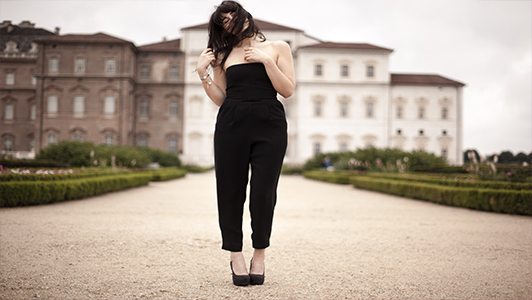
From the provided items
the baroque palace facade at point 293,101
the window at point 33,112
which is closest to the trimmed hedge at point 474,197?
the baroque palace facade at point 293,101

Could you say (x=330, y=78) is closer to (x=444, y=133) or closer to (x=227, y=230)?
(x=444, y=133)

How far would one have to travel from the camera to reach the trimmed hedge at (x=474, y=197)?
711 centimetres

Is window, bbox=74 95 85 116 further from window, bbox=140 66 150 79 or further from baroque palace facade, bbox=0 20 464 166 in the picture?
window, bbox=140 66 150 79

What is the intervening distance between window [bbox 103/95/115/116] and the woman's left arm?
36.6m

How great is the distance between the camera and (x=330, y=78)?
39.7 metres

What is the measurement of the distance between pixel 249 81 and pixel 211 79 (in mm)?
284

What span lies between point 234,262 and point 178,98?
38428 mm

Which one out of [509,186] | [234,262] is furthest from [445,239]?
[509,186]

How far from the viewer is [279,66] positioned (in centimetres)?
264

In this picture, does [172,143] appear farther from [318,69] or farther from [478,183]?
[478,183]

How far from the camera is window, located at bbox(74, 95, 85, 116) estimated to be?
36938 mm

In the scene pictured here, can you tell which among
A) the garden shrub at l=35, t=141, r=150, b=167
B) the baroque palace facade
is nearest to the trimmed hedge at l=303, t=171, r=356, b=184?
the garden shrub at l=35, t=141, r=150, b=167

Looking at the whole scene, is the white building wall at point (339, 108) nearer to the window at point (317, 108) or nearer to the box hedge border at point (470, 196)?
the window at point (317, 108)

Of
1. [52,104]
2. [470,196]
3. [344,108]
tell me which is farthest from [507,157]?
[52,104]
